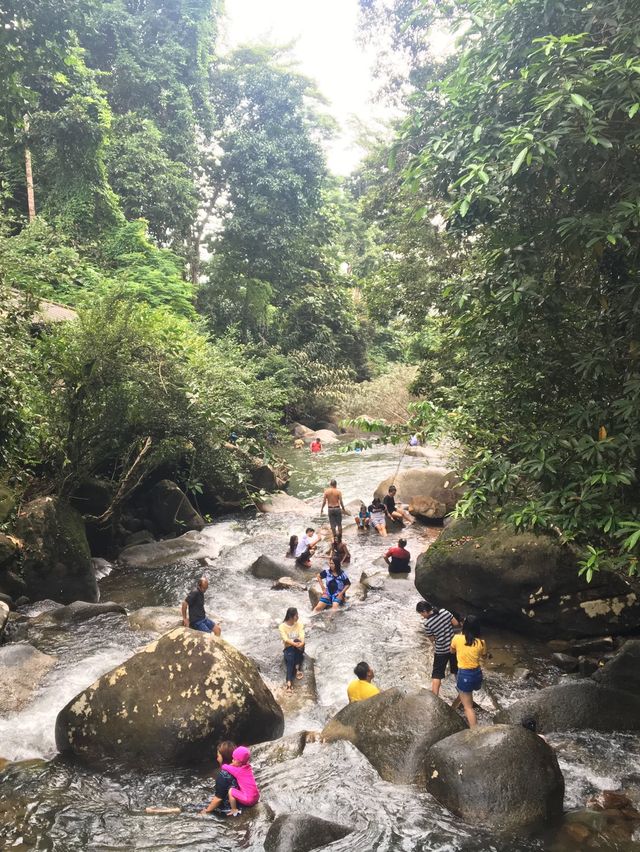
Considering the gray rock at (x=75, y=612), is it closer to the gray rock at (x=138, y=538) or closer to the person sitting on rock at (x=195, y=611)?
the person sitting on rock at (x=195, y=611)

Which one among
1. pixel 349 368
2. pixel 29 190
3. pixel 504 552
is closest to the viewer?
pixel 504 552

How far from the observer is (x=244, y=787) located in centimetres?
627

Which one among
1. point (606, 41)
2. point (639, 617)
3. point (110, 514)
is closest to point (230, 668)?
point (639, 617)

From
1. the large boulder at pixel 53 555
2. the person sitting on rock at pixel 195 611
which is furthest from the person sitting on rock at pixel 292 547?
the person sitting on rock at pixel 195 611

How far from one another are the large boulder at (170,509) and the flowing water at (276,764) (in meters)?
3.91

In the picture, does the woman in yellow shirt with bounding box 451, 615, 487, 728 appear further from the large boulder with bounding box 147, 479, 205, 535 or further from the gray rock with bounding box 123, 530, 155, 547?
the large boulder with bounding box 147, 479, 205, 535

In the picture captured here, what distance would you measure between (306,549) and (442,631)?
6.91m

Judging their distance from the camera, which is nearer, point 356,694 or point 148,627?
point 356,694

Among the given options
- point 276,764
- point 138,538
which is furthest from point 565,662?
point 138,538

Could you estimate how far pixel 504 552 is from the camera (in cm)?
1032

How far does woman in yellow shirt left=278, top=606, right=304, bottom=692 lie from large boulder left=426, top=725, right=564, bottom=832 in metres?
3.44

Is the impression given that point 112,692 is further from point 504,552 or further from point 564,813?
point 504,552

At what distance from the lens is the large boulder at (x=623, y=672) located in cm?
830

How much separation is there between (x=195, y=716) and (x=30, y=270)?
11056mm
